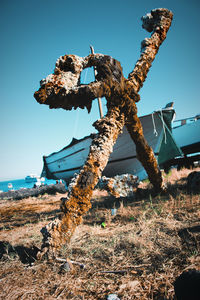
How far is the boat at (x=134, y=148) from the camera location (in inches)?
237

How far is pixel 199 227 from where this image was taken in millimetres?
1986

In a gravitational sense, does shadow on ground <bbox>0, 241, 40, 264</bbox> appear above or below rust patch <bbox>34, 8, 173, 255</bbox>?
below

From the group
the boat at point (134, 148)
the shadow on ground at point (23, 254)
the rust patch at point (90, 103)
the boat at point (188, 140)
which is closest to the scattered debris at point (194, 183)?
the boat at point (134, 148)

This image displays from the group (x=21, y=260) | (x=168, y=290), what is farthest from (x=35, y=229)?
(x=168, y=290)

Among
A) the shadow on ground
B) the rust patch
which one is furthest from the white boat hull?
the shadow on ground

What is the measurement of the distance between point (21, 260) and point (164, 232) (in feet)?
6.16

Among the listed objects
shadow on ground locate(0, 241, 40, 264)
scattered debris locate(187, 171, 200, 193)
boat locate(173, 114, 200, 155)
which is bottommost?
scattered debris locate(187, 171, 200, 193)

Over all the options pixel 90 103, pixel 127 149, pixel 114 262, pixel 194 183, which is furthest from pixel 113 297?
pixel 127 149

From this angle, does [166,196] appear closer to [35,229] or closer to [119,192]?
[119,192]

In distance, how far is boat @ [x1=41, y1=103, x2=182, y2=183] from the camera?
6030 millimetres

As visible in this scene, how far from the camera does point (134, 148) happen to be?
733cm

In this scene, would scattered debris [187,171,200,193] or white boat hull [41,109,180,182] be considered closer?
scattered debris [187,171,200,193]

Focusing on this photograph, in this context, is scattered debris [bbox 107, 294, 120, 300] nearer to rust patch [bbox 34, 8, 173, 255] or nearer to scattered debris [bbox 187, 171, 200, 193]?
rust patch [bbox 34, 8, 173, 255]

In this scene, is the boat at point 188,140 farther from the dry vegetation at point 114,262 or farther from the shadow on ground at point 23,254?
the shadow on ground at point 23,254
